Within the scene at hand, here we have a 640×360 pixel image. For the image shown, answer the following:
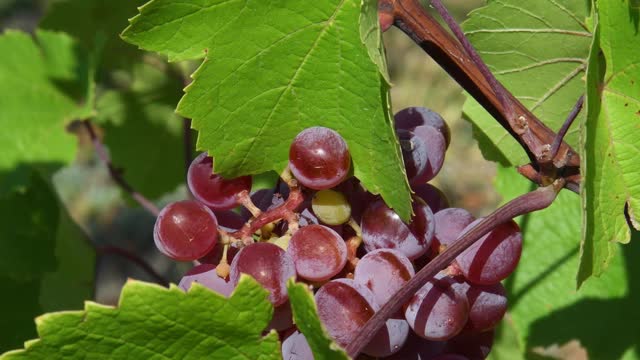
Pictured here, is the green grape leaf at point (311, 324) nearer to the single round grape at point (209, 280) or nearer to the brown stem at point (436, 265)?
the brown stem at point (436, 265)

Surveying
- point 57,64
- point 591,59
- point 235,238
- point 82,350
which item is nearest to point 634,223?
point 591,59

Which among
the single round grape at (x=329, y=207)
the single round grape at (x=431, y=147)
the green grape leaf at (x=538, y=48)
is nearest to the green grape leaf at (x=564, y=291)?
the green grape leaf at (x=538, y=48)

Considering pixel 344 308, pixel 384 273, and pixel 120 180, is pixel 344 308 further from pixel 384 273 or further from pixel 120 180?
pixel 120 180

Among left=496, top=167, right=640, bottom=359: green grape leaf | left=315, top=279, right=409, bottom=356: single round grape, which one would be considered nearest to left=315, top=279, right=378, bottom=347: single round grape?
left=315, top=279, right=409, bottom=356: single round grape

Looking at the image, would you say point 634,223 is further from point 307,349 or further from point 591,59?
point 307,349

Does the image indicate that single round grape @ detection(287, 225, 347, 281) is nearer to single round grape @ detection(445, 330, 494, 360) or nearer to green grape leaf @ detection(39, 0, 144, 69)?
single round grape @ detection(445, 330, 494, 360)

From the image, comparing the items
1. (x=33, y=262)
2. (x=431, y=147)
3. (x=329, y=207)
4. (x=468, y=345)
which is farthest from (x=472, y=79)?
(x=33, y=262)
